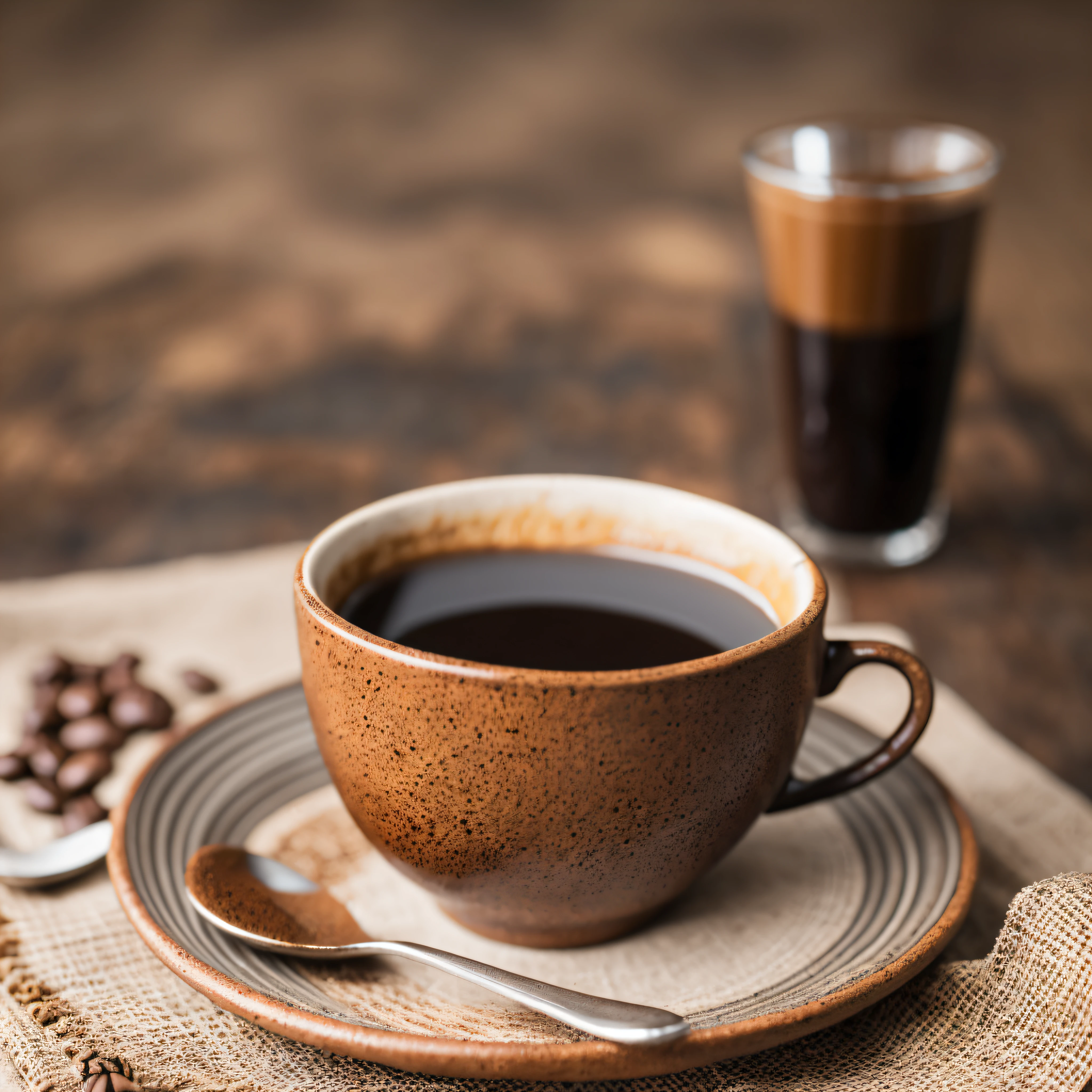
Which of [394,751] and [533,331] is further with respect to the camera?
[533,331]

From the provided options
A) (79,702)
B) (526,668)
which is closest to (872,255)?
(526,668)

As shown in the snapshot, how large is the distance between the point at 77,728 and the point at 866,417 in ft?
3.19

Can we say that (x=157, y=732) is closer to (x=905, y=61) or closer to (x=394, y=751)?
(x=394, y=751)

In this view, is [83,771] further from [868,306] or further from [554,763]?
[868,306]

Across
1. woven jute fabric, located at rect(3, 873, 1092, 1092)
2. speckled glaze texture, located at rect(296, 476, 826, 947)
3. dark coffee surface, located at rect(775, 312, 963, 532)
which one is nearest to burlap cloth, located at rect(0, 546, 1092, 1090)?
woven jute fabric, located at rect(3, 873, 1092, 1092)

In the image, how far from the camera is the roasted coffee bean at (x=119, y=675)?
3.82ft

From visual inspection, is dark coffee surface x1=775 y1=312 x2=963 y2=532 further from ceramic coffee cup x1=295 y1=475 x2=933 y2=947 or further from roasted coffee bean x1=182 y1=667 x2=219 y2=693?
roasted coffee bean x1=182 y1=667 x2=219 y2=693

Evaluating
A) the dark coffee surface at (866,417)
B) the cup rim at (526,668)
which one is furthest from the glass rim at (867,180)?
the cup rim at (526,668)

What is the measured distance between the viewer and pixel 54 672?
1.17 meters

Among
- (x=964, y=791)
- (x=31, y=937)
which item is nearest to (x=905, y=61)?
(x=964, y=791)

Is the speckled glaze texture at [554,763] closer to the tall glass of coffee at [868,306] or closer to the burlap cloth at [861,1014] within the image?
the burlap cloth at [861,1014]

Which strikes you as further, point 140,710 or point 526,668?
point 140,710

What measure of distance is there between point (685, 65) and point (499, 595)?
2258 mm

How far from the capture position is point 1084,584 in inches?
59.6
